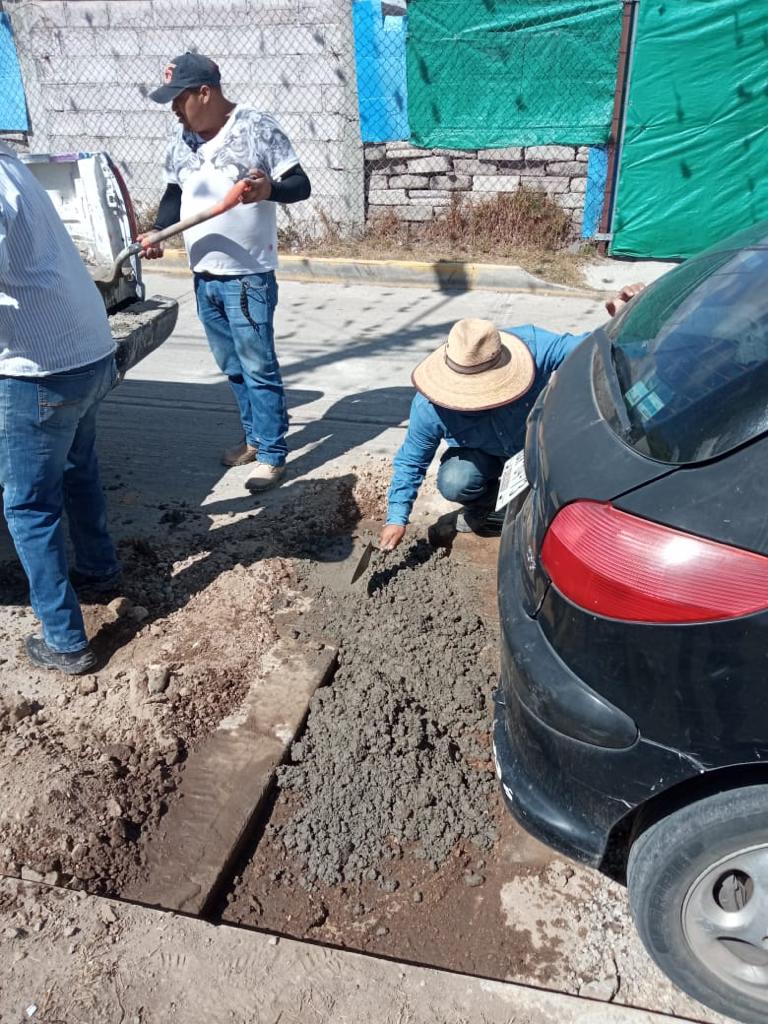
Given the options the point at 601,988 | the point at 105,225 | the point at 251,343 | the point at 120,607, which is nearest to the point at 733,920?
the point at 601,988

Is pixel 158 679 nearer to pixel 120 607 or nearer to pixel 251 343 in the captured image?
pixel 120 607

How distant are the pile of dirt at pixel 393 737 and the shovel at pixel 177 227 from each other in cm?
183

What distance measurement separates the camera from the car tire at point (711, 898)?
6.03ft

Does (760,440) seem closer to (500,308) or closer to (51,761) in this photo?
(51,761)

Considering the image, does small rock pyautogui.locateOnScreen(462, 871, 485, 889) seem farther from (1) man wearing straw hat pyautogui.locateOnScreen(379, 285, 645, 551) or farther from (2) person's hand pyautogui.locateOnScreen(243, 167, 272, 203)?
(2) person's hand pyautogui.locateOnScreen(243, 167, 272, 203)

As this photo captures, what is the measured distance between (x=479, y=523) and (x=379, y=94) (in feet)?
21.5

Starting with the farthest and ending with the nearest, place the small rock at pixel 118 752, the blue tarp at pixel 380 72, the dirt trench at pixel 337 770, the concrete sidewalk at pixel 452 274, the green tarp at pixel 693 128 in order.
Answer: the blue tarp at pixel 380 72 → the concrete sidewalk at pixel 452 274 → the green tarp at pixel 693 128 → the small rock at pixel 118 752 → the dirt trench at pixel 337 770

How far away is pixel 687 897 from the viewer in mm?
1950

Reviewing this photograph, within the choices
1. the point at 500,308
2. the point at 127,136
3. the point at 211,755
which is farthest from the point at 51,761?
the point at 127,136

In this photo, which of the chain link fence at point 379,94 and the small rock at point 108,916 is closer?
the small rock at point 108,916

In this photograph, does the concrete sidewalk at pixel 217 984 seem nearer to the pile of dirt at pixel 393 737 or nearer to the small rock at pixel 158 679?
the pile of dirt at pixel 393 737

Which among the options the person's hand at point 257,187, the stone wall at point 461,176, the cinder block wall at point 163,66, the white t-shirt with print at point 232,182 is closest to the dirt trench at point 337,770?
the white t-shirt with print at point 232,182

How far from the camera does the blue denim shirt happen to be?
3369 mm

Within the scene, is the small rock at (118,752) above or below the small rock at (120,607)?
above
